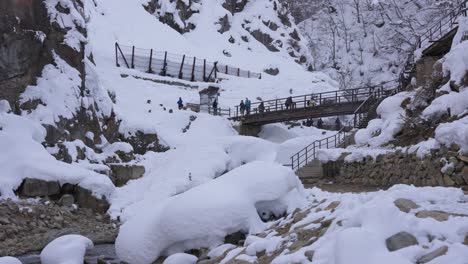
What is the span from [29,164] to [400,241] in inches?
615

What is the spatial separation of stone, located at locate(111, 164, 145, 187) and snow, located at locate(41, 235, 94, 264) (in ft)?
37.3

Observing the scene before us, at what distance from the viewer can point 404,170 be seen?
13156 millimetres

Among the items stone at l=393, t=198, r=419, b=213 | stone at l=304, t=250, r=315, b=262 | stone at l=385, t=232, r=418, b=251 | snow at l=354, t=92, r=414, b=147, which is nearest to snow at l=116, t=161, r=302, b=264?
stone at l=304, t=250, r=315, b=262

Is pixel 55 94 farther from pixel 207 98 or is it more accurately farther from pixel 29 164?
pixel 207 98

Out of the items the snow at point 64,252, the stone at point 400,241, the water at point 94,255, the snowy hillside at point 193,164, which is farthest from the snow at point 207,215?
the stone at point 400,241

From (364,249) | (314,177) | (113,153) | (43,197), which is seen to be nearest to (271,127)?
(113,153)

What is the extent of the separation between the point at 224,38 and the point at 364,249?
188 ft

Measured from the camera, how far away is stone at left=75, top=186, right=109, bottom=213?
19.0 m

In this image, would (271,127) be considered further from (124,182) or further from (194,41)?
(194,41)

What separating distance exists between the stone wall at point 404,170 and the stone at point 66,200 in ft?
31.6

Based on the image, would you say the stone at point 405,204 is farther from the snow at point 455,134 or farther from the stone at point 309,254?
the snow at point 455,134

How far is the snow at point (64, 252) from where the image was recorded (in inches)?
462

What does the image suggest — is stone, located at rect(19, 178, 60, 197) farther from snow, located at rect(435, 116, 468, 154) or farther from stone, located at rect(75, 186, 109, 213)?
snow, located at rect(435, 116, 468, 154)

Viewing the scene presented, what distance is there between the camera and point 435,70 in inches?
607
